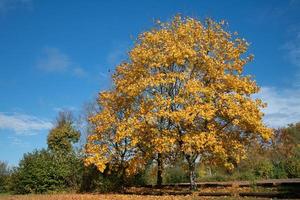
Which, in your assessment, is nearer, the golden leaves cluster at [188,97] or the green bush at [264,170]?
the golden leaves cluster at [188,97]

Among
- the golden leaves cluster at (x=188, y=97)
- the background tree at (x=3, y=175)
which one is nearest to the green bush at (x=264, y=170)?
the golden leaves cluster at (x=188, y=97)

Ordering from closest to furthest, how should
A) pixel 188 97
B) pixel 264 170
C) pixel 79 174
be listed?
1. pixel 188 97
2. pixel 79 174
3. pixel 264 170

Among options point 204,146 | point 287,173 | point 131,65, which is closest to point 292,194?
point 204,146

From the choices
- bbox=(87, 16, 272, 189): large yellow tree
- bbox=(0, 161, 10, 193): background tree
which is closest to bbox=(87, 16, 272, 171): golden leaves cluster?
bbox=(87, 16, 272, 189): large yellow tree

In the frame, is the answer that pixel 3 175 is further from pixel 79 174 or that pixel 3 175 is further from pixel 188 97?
pixel 188 97

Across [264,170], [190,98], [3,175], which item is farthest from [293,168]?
[3,175]

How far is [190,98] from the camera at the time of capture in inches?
910

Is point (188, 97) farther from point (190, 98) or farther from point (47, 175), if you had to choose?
point (47, 175)

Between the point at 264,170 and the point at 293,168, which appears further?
the point at 264,170

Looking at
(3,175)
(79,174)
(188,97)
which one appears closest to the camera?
(188,97)

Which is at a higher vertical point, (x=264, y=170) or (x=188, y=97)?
(x=188, y=97)

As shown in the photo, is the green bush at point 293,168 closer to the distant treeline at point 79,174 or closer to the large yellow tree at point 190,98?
the distant treeline at point 79,174

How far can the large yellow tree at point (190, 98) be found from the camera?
2275 cm

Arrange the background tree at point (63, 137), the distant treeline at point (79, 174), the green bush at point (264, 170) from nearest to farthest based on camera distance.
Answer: the distant treeline at point (79, 174)
the green bush at point (264, 170)
the background tree at point (63, 137)
